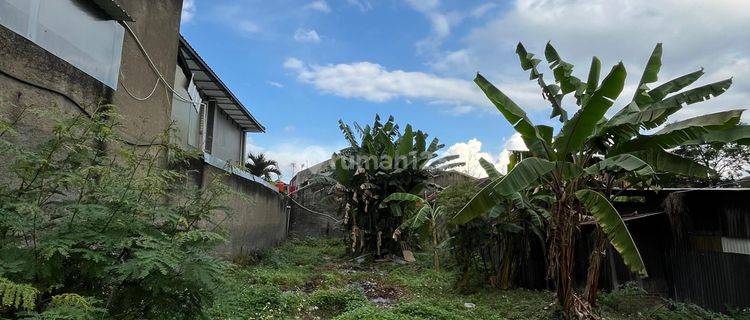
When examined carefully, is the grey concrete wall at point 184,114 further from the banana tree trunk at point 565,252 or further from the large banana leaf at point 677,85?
the large banana leaf at point 677,85

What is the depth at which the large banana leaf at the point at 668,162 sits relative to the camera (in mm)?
5496

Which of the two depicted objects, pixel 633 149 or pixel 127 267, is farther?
pixel 633 149

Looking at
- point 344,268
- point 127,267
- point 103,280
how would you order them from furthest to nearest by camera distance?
point 344,268 → point 103,280 → point 127,267

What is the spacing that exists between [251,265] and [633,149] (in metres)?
7.10

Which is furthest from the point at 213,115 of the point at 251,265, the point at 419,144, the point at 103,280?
the point at 103,280

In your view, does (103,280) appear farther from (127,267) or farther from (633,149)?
(633,149)

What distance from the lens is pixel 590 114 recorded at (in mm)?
5180

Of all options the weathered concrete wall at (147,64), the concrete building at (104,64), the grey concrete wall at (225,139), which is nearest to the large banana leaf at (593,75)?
the concrete building at (104,64)

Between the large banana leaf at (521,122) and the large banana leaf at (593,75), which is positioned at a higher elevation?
the large banana leaf at (593,75)

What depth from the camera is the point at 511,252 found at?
8.20 meters

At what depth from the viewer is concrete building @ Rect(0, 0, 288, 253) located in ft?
12.0

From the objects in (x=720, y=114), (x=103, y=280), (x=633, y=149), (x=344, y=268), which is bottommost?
(x=344, y=268)

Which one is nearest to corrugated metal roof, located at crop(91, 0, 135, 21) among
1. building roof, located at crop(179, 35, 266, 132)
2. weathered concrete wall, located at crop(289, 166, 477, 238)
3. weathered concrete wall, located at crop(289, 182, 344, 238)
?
building roof, located at crop(179, 35, 266, 132)

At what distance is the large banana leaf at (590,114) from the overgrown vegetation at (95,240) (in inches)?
170
